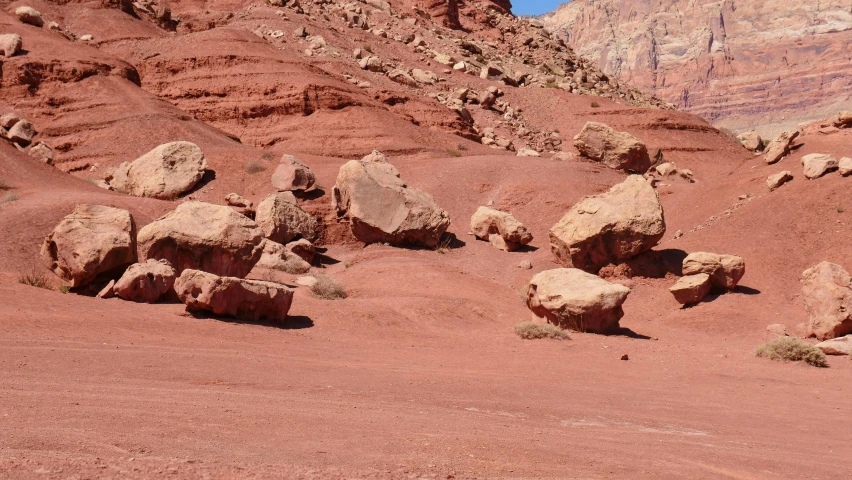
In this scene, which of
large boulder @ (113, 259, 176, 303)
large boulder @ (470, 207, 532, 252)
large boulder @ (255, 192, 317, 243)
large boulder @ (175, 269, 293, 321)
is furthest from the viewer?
large boulder @ (470, 207, 532, 252)

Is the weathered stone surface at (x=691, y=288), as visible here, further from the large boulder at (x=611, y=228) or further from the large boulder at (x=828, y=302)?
the large boulder at (x=828, y=302)

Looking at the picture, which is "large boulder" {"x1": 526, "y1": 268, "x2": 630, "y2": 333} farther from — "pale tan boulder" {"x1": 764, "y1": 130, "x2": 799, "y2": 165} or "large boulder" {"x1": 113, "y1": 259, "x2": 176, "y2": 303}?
"pale tan boulder" {"x1": 764, "y1": 130, "x2": 799, "y2": 165}

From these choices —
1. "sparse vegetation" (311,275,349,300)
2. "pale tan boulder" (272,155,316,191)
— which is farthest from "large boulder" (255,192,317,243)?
"sparse vegetation" (311,275,349,300)

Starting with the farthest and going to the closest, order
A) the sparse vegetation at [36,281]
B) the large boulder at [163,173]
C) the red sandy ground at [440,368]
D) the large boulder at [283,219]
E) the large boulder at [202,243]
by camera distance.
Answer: the large boulder at [163,173] < the large boulder at [283,219] < the large boulder at [202,243] < the sparse vegetation at [36,281] < the red sandy ground at [440,368]

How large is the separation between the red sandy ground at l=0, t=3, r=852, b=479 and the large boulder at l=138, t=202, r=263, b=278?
174cm

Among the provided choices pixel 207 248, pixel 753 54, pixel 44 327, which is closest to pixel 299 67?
pixel 207 248

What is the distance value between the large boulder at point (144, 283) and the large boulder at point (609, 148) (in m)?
24.4

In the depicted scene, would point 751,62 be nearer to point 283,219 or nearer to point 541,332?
point 283,219

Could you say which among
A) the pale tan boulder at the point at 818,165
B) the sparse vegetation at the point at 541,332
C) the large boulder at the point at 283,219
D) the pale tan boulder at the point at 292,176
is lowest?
the sparse vegetation at the point at 541,332

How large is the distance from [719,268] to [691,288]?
0.96 metres

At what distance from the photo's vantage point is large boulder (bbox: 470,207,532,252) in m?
26.5

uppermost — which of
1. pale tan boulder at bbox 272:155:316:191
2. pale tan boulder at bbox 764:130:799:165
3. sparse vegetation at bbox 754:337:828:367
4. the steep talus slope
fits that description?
the steep talus slope

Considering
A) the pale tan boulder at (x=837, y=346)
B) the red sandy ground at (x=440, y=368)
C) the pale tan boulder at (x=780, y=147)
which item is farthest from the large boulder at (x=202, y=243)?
the pale tan boulder at (x=780, y=147)

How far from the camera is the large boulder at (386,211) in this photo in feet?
84.8
